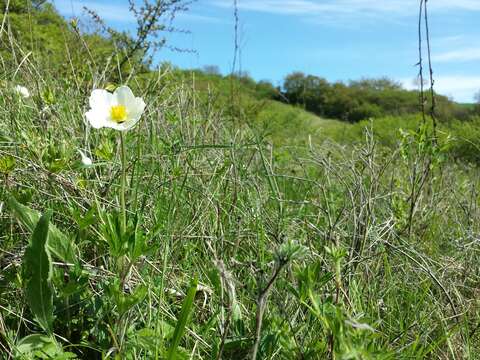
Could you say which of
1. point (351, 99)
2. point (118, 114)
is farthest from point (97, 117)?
point (351, 99)

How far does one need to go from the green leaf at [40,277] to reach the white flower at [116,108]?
1.11 ft

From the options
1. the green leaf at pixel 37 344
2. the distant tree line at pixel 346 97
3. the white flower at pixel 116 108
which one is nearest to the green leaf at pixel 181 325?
the green leaf at pixel 37 344

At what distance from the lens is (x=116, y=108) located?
150 centimetres

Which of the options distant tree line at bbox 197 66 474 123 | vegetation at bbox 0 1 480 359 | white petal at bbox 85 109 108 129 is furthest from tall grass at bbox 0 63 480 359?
distant tree line at bbox 197 66 474 123

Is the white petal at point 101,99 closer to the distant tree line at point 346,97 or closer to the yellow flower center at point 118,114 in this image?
the yellow flower center at point 118,114

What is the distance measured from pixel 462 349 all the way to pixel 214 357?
0.70 m

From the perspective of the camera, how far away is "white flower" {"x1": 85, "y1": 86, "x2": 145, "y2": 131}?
148 cm

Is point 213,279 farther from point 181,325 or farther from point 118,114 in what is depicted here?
point 118,114

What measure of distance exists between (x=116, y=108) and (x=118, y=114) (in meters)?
0.02

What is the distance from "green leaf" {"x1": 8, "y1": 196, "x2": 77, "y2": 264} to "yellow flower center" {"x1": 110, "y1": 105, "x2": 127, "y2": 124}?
12.5 inches

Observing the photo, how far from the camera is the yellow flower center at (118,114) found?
1487mm

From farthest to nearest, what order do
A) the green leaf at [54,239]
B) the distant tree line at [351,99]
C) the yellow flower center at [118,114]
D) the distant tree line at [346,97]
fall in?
the distant tree line at [351,99]
the distant tree line at [346,97]
the yellow flower center at [118,114]
the green leaf at [54,239]

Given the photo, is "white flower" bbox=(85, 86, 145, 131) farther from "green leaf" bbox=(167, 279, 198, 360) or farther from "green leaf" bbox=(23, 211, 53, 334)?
"green leaf" bbox=(167, 279, 198, 360)

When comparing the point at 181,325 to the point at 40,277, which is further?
the point at 40,277
